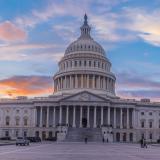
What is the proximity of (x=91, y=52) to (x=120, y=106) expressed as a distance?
30272 millimetres

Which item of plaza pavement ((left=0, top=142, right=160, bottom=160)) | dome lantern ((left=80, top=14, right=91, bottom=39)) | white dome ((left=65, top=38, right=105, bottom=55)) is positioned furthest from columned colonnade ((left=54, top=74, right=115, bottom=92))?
plaza pavement ((left=0, top=142, right=160, bottom=160))

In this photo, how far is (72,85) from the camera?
18025 centimetres

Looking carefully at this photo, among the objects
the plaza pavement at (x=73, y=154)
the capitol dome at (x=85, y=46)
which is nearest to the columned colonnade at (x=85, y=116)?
the capitol dome at (x=85, y=46)

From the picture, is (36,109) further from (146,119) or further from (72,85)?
(146,119)

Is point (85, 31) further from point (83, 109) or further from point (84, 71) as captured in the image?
point (83, 109)

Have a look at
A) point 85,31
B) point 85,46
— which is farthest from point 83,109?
point 85,31

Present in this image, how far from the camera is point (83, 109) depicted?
165250 mm

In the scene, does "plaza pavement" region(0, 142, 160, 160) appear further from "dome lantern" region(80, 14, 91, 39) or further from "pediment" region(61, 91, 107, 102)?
"dome lantern" region(80, 14, 91, 39)

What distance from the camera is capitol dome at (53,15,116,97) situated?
180m

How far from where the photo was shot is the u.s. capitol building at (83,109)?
162125 mm

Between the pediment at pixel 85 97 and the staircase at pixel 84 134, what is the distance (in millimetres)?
13565

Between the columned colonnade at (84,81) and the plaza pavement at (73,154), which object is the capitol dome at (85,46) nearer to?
the columned colonnade at (84,81)

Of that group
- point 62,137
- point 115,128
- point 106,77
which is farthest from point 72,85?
point 62,137

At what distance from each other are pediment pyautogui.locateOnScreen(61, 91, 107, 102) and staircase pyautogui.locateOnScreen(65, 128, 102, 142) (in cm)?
1356
